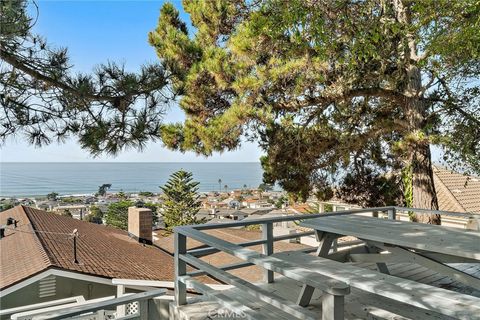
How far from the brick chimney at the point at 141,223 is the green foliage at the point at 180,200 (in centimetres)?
2009

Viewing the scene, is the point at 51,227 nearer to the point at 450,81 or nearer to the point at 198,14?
the point at 198,14

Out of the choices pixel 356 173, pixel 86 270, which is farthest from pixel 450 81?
pixel 86 270

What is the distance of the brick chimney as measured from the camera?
36.2 ft

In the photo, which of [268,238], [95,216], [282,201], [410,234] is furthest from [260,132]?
[95,216]

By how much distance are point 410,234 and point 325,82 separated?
4.00m

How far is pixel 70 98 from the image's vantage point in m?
3.72

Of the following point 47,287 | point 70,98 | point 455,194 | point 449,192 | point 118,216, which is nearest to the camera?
point 70,98

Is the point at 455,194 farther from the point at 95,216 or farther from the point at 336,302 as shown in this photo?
the point at 95,216

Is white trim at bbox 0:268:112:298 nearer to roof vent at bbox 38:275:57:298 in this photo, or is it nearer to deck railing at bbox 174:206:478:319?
roof vent at bbox 38:275:57:298

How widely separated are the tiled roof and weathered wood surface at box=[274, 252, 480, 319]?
1095 centimetres

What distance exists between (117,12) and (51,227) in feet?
20.8

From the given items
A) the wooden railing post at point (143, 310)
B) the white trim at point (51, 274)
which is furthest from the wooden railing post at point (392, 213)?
the white trim at point (51, 274)

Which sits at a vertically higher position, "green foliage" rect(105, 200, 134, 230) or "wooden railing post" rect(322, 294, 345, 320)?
"wooden railing post" rect(322, 294, 345, 320)

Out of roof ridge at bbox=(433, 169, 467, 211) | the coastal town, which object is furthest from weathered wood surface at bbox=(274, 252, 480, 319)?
roof ridge at bbox=(433, 169, 467, 211)
